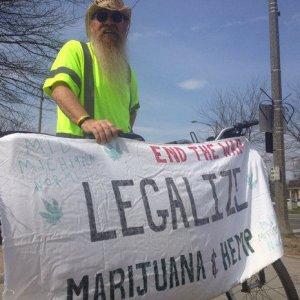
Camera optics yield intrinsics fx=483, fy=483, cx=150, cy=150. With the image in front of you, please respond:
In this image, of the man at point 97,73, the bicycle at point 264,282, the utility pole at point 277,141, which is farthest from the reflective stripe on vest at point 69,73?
the utility pole at point 277,141

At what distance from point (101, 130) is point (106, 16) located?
74 cm

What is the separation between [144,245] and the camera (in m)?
1.97

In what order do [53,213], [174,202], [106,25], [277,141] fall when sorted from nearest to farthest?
[53,213] < [174,202] < [106,25] < [277,141]

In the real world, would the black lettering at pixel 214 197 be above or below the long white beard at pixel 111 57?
below

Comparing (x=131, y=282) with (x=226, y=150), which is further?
(x=226, y=150)

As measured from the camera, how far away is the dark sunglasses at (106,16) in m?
2.47

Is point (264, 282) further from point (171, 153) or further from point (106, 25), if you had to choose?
point (106, 25)

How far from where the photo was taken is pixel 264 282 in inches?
125

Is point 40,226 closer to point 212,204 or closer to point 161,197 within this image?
point 161,197

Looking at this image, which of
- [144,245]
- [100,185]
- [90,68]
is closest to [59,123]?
[90,68]

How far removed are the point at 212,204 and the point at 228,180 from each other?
26 centimetres

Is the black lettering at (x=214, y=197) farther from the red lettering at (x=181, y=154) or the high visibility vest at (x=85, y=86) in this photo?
the high visibility vest at (x=85, y=86)

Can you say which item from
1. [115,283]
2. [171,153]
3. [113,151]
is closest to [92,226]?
[115,283]

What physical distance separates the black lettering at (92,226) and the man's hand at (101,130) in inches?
9.5
